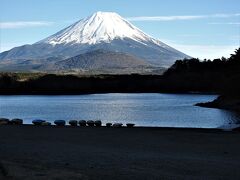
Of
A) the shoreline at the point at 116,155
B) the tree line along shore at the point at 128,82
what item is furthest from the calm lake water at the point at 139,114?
the tree line along shore at the point at 128,82

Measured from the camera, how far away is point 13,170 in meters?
11.4

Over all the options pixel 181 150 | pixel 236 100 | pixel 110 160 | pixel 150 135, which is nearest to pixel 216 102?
pixel 236 100

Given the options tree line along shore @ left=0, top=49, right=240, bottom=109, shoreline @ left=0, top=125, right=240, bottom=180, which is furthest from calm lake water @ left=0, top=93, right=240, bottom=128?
tree line along shore @ left=0, top=49, right=240, bottom=109

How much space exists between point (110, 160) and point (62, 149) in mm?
3956

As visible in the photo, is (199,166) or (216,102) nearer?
(199,166)

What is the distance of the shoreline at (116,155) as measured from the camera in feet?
38.8

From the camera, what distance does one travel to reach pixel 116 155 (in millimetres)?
15953

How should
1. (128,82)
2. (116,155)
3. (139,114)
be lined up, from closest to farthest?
(116,155), (139,114), (128,82)

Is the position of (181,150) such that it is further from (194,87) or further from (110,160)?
(194,87)

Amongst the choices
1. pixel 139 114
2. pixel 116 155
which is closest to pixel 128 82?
pixel 139 114

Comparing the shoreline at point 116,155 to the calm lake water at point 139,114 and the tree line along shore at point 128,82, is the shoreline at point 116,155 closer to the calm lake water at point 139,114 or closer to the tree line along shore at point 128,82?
the calm lake water at point 139,114

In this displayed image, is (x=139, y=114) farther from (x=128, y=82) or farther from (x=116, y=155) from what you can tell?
(x=128, y=82)

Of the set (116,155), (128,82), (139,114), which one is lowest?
(139,114)

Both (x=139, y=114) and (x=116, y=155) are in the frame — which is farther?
(x=139, y=114)
